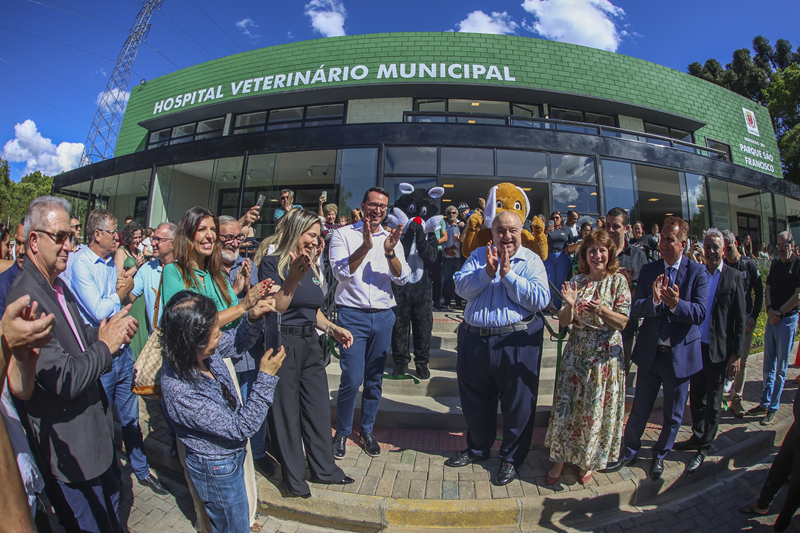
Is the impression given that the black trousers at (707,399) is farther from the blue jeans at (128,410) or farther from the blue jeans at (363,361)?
the blue jeans at (128,410)

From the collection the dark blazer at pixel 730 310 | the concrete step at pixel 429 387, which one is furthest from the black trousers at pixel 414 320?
the dark blazer at pixel 730 310

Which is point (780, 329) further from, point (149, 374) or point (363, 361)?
point (149, 374)

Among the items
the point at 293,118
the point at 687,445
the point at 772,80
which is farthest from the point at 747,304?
the point at 772,80

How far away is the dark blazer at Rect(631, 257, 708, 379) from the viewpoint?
3.04 metres

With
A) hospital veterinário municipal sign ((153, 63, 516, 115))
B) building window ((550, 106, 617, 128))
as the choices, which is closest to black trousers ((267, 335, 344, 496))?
hospital veterinário municipal sign ((153, 63, 516, 115))

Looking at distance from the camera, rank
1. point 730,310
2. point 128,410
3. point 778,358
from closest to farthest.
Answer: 1. point 128,410
2. point 730,310
3. point 778,358

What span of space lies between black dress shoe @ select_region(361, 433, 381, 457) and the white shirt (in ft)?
3.88

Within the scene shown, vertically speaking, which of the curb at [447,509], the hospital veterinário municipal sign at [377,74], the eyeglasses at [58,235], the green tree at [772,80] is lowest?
the curb at [447,509]

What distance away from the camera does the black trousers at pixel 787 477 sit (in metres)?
A: 2.54

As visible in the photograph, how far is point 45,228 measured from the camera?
6.77 ft

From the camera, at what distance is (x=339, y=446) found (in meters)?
3.40

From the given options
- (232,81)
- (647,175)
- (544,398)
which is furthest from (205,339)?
(232,81)

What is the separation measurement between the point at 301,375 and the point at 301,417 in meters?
0.35

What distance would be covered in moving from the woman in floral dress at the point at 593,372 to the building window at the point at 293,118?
37.4 feet
